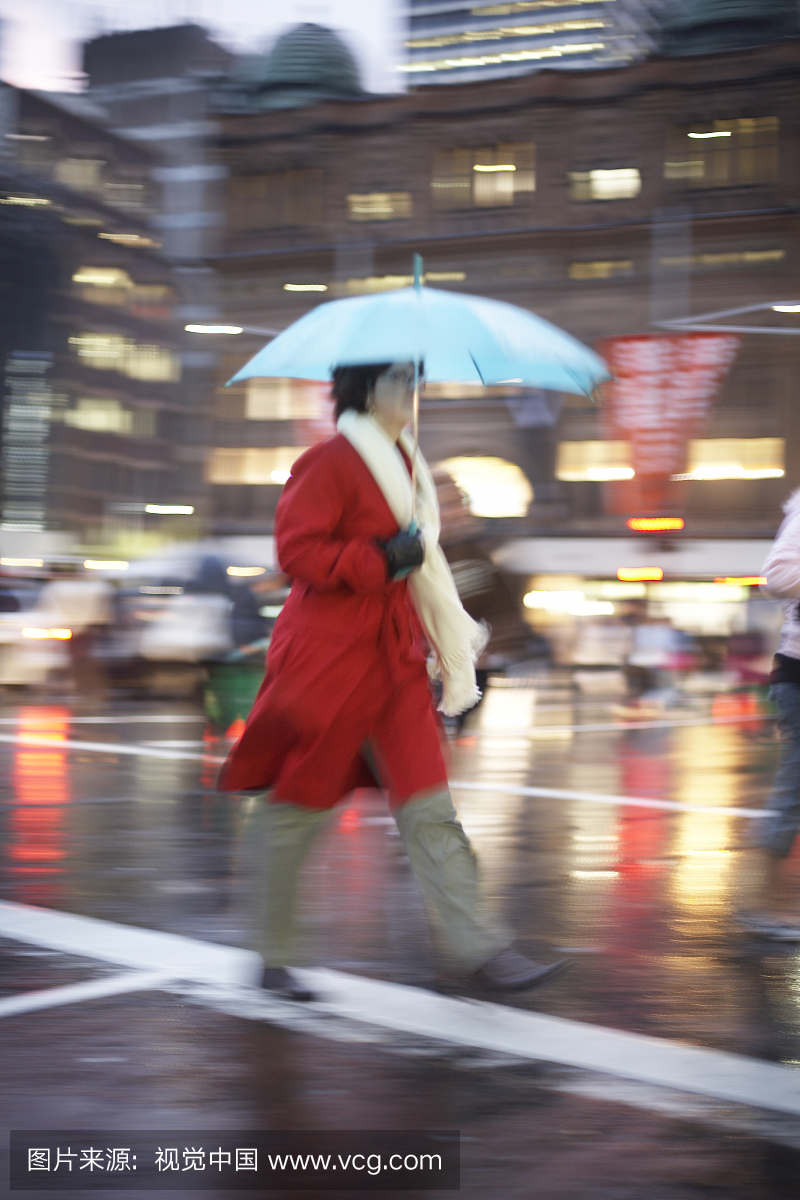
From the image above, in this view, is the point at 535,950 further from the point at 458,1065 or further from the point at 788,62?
the point at 788,62

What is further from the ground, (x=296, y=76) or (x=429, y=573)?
(x=296, y=76)

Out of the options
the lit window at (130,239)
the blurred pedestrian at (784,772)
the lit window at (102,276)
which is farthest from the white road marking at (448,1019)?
the lit window at (130,239)

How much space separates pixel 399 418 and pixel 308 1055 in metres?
1.78

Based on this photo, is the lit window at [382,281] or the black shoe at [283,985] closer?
the black shoe at [283,985]

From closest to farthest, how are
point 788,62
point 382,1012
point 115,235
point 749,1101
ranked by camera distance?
point 749,1101
point 382,1012
point 788,62
point 115,235

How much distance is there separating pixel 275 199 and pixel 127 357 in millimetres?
31695

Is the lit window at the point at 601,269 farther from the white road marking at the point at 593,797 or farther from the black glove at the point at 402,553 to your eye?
the black glove at the point at 402,553

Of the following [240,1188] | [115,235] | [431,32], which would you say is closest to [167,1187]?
[240,1188]

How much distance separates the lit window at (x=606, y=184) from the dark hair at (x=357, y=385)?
146 ft

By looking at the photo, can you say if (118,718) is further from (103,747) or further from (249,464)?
(249,464)

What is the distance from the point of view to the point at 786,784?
5.50m

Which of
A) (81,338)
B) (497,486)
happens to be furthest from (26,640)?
(81,338)

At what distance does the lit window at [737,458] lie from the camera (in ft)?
145

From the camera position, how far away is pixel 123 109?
272 feet
